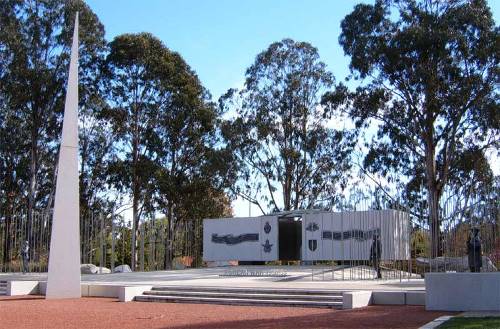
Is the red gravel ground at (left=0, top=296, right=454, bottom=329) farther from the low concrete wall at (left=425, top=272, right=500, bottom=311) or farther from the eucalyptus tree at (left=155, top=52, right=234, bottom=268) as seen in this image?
the eucalyptus tree at (left=155, top=52, right=234, bottom=268)

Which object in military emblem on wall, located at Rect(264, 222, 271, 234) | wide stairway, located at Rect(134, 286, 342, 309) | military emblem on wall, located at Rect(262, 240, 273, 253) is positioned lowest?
wide stairway, located at Rect(134, 286, 342, 309)

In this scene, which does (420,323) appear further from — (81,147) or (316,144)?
(81,147)

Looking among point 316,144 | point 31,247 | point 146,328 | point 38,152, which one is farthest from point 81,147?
point 146,328

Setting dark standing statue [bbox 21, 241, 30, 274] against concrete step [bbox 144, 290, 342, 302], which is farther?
dark standing statue [bbox 21, 241, 30, 274]

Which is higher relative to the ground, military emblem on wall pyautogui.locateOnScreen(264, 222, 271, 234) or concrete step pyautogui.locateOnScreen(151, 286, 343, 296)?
military emblem on wall pyautogui.locateOnScreen(264, 222, 271, 234)

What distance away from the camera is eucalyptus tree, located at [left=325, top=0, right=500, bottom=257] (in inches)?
1221

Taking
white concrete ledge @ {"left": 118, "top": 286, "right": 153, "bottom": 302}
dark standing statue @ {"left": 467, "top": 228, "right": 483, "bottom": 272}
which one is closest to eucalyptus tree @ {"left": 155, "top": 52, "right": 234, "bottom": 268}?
white concrete ledge @ {"left": 118, "top": 286, "right": 153, "bottom": 302}

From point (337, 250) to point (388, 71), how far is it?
10624 mm

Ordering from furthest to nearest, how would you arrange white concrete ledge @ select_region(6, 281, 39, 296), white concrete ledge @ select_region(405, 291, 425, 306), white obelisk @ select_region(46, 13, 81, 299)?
1. white concrete ledge @ select_region(6, 281, 39, 296)
2. white obelisk @ select_region(46, 13, 81, 299)
3. white concrete ledge @ select_region(405, 291, 425, 306)

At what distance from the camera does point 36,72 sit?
36.8 m

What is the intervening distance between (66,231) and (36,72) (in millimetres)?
22790

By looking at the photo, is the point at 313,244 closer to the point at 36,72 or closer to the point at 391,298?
the point at 391,298

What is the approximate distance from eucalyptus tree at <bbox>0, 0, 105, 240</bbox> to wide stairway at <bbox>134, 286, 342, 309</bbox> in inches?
881

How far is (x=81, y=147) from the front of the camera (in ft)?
132
